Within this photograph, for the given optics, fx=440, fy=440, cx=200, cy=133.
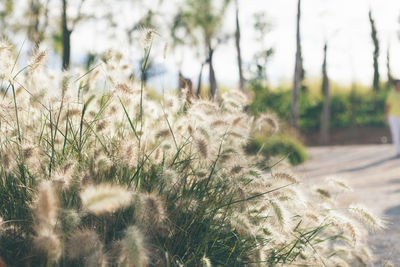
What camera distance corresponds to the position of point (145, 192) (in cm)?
175

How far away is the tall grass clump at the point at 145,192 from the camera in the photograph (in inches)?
62.6

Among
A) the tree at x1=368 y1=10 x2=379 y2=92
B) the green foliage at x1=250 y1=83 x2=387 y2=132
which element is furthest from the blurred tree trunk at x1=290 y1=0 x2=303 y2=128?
the tree at x1=368 y1=10 x2=379 y2=92

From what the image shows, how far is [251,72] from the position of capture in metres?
12.1

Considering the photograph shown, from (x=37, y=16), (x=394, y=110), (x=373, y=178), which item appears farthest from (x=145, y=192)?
(x=37, y=16)

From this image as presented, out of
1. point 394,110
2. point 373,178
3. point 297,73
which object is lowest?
point 373,178

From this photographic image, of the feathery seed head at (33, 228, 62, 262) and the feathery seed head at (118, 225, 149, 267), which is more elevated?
the feathery seed head at (33, 228, 62, 262)

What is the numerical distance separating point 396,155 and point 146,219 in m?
7.69

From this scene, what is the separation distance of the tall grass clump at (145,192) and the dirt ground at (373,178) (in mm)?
541

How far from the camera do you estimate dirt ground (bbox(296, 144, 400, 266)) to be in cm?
307

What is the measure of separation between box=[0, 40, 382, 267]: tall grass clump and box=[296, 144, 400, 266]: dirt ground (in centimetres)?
54

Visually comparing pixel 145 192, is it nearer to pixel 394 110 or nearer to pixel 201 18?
pixel 394 110

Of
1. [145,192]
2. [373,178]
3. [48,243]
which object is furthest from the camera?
[373,178]

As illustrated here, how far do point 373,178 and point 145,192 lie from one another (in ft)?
16.7

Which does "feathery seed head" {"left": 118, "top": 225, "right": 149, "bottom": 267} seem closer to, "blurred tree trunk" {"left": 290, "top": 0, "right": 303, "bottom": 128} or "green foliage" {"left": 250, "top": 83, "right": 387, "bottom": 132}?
"blurred tree trunk" {"left": 290, "top": 0, "right": 303, "bottom": 128}
